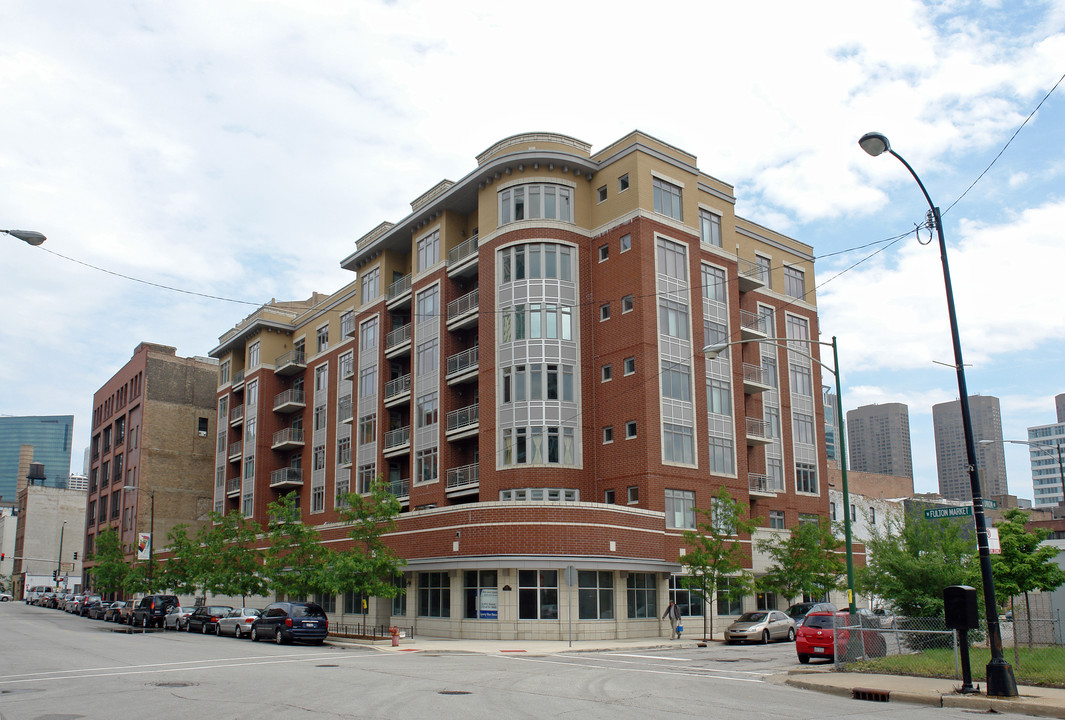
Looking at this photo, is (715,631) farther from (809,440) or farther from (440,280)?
(440,280)

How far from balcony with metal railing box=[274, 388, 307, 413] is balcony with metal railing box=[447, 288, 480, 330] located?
2373cm

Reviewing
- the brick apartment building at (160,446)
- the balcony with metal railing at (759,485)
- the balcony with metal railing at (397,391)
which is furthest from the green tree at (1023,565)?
the brick apartment building at (160,446)

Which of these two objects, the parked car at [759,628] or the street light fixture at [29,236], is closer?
the street light fixture at [29,236]

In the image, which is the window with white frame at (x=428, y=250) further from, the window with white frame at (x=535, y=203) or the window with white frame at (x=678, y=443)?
the window with white frame at (x=678, y=443)

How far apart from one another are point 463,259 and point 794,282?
23687 mm

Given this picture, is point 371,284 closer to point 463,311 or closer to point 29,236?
point 463,311

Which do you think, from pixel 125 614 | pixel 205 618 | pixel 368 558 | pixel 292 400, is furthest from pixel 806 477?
pixel 125 614

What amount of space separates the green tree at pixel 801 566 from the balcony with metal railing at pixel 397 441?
68.4 feet

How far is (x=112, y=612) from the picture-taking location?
5791cm

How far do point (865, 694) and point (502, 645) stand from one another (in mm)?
18115

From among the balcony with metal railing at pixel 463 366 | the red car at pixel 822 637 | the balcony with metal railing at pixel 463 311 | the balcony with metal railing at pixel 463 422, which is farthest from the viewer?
the balcony with metal railing at pixel 463 311

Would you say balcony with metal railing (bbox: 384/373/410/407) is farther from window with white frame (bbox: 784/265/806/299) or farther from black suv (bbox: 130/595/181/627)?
window with white frame (bbox: 784/265/806/299)

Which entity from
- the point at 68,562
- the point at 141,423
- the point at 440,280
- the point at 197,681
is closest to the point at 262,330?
the point at 141,423

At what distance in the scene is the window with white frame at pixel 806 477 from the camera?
5544 cm
